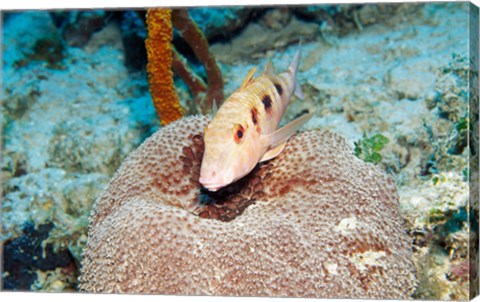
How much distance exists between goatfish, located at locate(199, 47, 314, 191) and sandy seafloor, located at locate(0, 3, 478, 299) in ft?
4.03

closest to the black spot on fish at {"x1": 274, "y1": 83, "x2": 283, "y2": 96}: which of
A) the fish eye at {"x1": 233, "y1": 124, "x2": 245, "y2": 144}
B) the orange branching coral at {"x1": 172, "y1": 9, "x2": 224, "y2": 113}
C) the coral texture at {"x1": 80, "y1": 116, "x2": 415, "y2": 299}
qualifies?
the coral texture at {"x1": 80, "y1": 116, "x2": 415, "y2": 299}

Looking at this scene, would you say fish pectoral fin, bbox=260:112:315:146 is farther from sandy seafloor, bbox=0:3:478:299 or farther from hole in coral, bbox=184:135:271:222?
sandy seafloor, bbox=0:3:478:299

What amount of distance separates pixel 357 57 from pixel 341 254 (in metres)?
4.33

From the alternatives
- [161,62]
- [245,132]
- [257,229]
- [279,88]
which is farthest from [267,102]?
[161,62]

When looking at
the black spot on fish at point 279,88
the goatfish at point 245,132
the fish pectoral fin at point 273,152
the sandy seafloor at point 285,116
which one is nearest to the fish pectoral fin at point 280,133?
the goatfish at point 245,132

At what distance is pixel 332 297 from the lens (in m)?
2.43

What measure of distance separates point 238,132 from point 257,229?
1.87ft

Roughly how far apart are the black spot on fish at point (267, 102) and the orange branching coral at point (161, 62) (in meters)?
1.53

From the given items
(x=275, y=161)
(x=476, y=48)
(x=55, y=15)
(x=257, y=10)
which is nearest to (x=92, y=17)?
(x=55, y=15)

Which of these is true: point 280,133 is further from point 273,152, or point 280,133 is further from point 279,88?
point 279,88

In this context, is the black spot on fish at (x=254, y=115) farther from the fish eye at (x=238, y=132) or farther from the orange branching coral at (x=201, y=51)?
the orange branching coral at (x=201, y=51)

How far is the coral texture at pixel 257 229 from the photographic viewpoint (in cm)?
235

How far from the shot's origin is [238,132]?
7.47ft

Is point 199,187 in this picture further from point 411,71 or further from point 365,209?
point 411,71
